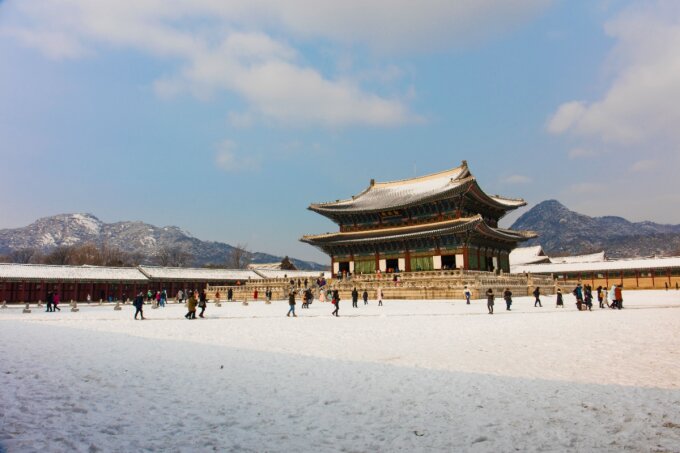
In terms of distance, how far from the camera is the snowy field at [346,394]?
6.32 metres

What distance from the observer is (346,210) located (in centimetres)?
5956

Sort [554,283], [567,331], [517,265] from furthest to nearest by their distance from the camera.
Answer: [517,265] < [554,283] < [567,331]

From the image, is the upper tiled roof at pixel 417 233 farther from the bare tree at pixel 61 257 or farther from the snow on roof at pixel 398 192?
the bare tree at pixel 61 257

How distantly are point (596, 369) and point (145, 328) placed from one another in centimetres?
1791

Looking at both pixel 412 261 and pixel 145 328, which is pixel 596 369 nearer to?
pixel 145 328

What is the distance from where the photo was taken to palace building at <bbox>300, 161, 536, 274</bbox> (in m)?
49.3

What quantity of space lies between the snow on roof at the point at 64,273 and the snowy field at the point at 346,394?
43.8 meters

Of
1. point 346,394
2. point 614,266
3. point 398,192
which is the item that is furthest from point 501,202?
point 346,394

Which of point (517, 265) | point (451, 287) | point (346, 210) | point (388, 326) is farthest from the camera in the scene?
point (517, 265)

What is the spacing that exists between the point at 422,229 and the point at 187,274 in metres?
36.1

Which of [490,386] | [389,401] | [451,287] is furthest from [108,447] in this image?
[451,287]

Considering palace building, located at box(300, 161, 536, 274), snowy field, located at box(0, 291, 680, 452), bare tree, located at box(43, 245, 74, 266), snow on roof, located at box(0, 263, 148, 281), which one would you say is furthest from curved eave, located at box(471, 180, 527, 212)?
bare tree, located at box(43, 245, 74, 266)

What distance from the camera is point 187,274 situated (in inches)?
2648

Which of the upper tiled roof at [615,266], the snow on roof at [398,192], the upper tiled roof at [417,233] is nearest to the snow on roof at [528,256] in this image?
the upper tiled roof at [615,266]
